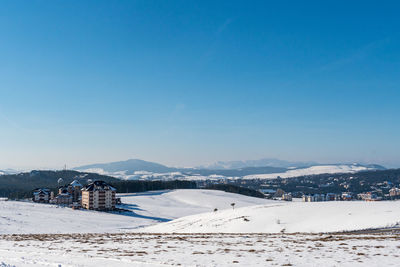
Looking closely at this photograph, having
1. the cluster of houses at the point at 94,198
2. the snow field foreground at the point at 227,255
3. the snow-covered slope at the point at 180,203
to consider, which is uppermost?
the snow field foreground at the point at 227,255

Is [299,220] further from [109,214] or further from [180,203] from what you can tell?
[180,203]

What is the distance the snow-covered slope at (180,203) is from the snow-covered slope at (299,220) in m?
51.3

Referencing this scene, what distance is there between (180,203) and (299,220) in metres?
96.4

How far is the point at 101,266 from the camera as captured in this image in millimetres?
16156

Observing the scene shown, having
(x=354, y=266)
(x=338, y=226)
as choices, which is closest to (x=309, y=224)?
(x=338, y=226)

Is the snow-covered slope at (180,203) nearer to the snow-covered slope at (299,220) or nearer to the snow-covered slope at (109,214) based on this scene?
the snow-covered slope at (109,214)

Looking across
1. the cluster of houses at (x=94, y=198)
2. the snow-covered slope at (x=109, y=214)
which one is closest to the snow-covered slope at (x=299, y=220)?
the snow-covered slope at (x=109, y=214)

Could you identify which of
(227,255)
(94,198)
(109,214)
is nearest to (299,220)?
(227,255)

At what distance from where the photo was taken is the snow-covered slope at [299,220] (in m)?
33.4

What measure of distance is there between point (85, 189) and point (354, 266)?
107333 mm

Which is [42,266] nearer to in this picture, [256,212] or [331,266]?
[331,266]

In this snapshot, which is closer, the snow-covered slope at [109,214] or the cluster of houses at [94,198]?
the snow-covered slope at [109,214]

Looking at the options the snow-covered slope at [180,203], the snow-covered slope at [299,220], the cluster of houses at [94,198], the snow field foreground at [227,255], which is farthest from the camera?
the cluster of houses at [94,198]

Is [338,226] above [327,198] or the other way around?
above
